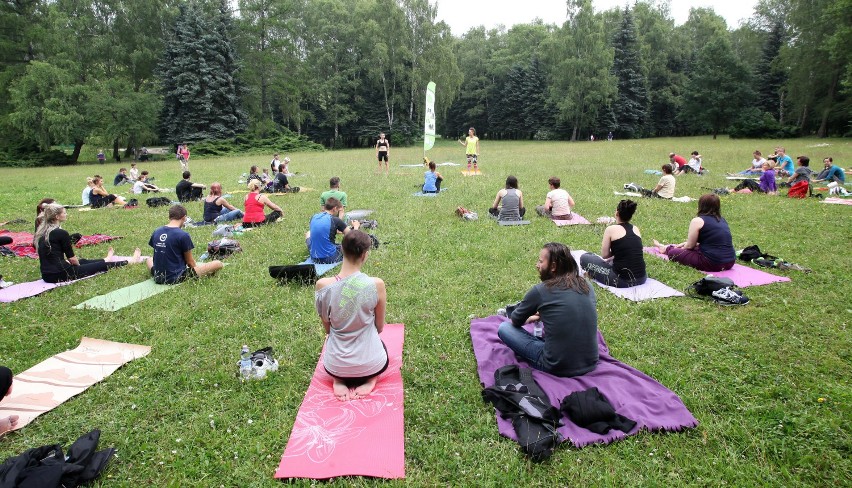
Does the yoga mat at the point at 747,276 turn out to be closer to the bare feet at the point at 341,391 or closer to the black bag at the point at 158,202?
the bare feet at the point at 341,391

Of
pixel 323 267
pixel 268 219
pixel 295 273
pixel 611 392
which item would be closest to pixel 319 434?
pixel 611 392

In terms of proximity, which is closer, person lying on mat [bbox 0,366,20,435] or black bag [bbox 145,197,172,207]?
person lying on mat [bbox 0,366,20,435]

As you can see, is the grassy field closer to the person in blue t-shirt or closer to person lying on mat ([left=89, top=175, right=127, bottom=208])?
person lying on mat ([left=89, top=175, right=127, bottom=208])

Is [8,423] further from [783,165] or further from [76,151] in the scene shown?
[76,151]

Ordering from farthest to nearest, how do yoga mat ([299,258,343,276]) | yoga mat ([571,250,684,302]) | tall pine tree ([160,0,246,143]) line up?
tall pine tree ([160,0,246,143]) → yoga mat ([299,258,343,276]) → yoga mat ([571,250,684,302])

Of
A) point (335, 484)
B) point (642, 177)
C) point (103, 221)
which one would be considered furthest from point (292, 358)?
point (642, 177)

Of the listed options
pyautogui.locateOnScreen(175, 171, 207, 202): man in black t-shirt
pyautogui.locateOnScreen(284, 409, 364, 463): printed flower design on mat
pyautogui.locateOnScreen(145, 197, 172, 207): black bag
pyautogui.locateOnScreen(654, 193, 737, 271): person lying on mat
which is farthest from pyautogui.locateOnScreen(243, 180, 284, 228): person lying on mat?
pyautogui.locateOnScreen(654, 193, 737, 271): person lying on mat

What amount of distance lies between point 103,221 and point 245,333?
9.02 m

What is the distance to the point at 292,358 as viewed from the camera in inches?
191

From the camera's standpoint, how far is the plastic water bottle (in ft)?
14.8

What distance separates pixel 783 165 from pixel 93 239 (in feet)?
71.4

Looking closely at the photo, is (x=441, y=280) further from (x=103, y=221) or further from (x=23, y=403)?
(x=103, y=221)

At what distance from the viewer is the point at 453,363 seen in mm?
4684

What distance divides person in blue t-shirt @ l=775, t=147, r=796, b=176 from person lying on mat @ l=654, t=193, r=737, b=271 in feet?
40.1
